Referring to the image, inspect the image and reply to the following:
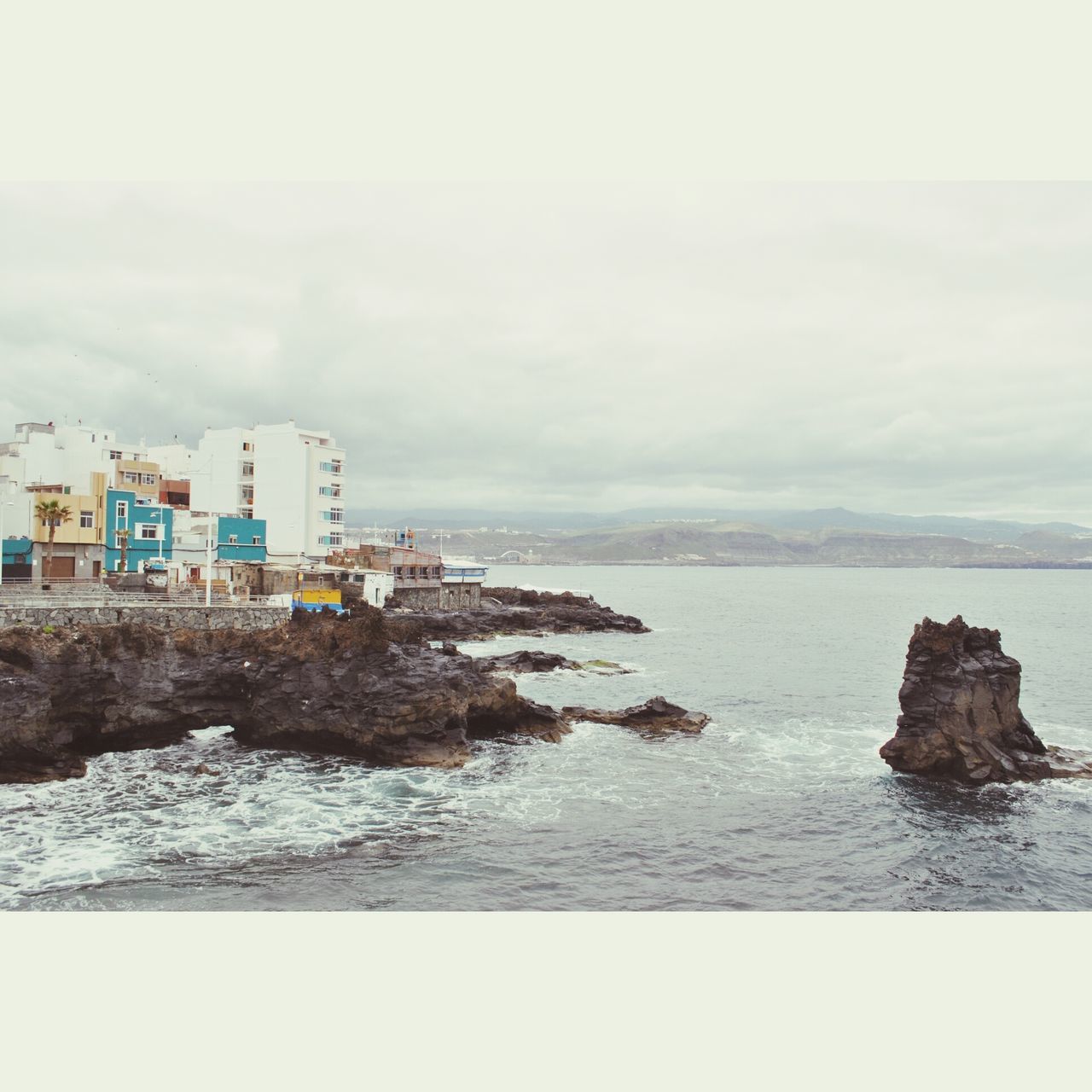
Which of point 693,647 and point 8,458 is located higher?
point 8,458

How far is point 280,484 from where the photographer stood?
7325 cm

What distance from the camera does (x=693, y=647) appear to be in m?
75.6

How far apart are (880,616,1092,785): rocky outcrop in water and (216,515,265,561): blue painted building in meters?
52.9

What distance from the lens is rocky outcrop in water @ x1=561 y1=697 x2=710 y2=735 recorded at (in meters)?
38.6

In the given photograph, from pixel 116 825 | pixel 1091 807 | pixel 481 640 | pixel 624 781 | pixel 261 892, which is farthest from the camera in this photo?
pixel 481 640

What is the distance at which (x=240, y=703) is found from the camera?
110 ft

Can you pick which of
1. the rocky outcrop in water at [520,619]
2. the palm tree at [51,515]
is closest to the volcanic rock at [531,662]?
the rocky outcrop in water at [520,619]

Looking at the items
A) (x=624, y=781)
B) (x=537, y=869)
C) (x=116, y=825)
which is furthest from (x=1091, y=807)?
(x=116, y=825)

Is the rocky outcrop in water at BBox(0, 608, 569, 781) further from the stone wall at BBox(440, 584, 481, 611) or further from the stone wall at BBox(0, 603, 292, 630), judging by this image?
the stone wall at BBox(440, 584, 481, 611)

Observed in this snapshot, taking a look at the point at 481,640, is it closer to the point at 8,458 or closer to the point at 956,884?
the point at 8,458

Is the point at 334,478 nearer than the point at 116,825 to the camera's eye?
No

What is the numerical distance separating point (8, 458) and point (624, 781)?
203 feet

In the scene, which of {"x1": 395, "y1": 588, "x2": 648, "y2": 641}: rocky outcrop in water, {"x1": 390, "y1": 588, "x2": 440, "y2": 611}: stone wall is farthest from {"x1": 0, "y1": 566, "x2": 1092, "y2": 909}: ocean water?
{"x1": 390, "y1": 588, "x2": 440, "y2": 611}: stone wall

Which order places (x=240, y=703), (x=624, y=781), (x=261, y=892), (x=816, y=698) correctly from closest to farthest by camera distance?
(x=261, y=892)
(x=624, y=781)
(x=240, y=703)
(x=816, y=698)
